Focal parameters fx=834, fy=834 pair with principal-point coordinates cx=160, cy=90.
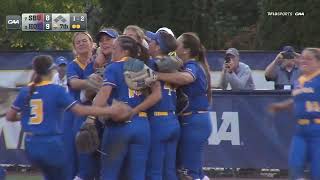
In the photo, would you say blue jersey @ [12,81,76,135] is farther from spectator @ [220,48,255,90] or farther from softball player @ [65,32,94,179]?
spectator @ [220,48,255,90]

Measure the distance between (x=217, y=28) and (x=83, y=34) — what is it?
29908 millimetres

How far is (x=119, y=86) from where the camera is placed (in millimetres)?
8906

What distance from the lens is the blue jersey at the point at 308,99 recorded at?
383 inches

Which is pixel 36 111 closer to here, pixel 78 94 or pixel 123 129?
pixel 123 129

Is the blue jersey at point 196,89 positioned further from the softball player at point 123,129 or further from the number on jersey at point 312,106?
the number on jersey at point 312,106

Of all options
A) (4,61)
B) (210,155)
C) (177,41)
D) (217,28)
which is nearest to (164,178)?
(177,41)

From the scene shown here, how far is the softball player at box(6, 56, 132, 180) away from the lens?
27.8ft

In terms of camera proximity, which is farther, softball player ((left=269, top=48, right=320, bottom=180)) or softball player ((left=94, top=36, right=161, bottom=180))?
softball player ((left=269, top=48, right=320, bottom=180))

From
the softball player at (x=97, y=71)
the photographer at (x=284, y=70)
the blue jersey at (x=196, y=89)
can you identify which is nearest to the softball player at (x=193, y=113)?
the blue jersey at (x=196, y=89)

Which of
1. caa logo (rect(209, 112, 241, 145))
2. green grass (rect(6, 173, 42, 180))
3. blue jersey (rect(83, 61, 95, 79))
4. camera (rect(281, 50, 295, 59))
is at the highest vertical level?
blue jersey (rect(83, 61, 95, 79))

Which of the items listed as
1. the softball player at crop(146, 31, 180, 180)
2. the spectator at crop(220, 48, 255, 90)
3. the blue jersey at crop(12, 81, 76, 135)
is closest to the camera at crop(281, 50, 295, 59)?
the spectator at crop(220, 48, 255, 90)

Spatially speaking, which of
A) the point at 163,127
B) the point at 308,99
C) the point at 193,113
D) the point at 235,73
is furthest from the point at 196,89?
the point at 235,73

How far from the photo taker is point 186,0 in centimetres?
3550
